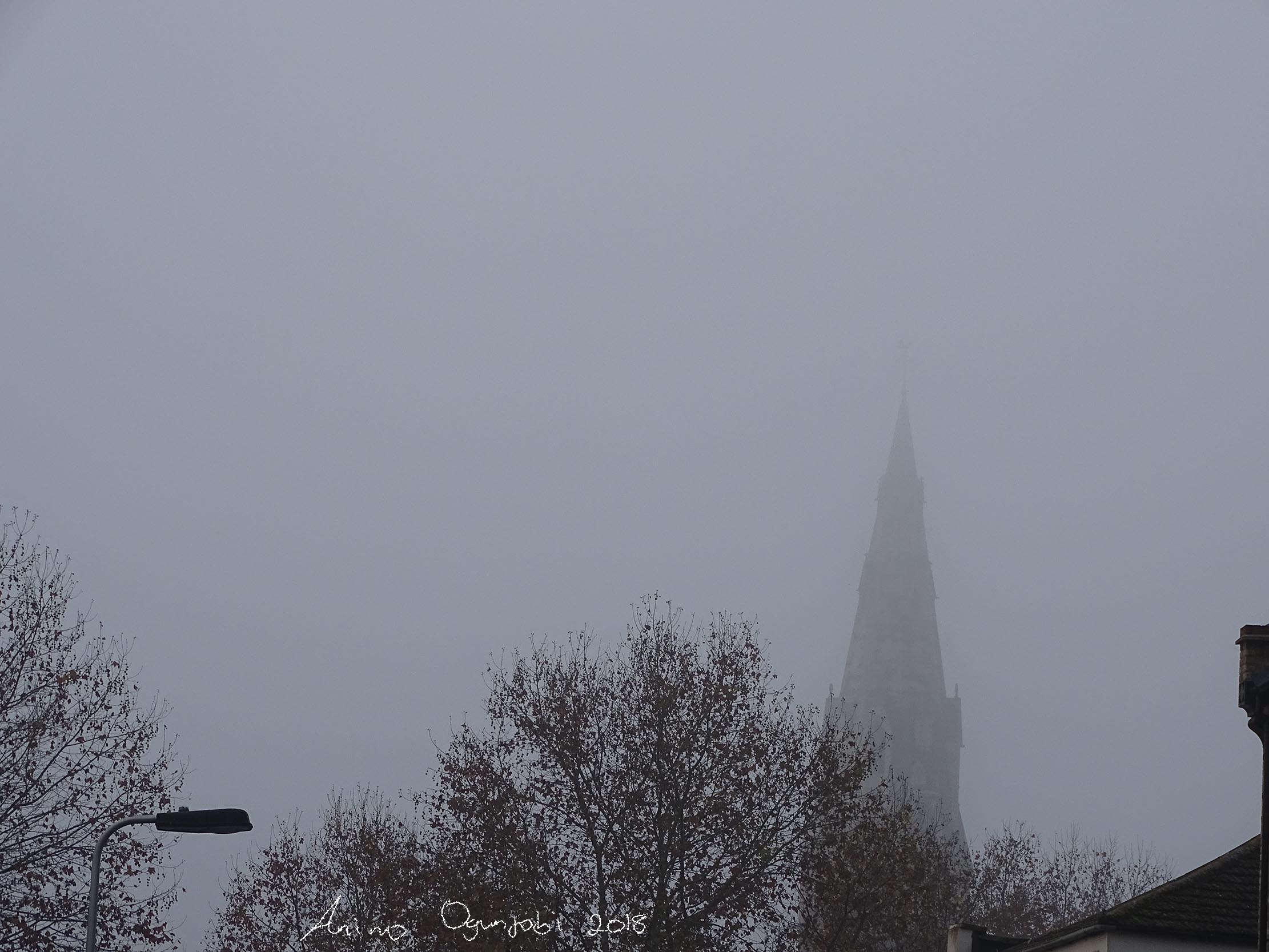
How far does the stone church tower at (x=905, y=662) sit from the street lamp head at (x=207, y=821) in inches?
4372

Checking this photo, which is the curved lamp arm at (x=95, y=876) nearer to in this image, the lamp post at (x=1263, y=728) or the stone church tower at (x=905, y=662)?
the lamp post at (x=1263, y=728)

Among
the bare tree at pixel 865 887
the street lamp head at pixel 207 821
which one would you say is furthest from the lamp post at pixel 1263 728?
the bare tree at pixel 865 887

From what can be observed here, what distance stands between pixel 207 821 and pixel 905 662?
124715mm

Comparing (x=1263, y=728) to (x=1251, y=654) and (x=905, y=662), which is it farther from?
(x=905, y=662)

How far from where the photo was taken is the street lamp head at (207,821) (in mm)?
23438

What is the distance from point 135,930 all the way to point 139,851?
1.51 m

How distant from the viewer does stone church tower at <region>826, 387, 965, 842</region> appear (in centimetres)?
13912

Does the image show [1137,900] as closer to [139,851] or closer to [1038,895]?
[139,851]

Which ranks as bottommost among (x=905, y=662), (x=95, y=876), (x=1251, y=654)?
(x=95, y=876)

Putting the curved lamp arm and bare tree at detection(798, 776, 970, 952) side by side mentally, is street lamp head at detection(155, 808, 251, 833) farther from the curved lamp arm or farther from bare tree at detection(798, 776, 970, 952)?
bare tree at detection(798, 776, 970, 952)

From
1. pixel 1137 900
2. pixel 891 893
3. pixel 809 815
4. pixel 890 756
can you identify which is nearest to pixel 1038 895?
pixel 891 893

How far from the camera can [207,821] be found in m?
23.4

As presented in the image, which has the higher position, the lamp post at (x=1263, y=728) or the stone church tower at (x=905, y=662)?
the stone church tower at (x=905, y=662)

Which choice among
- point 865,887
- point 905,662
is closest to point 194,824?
point 865,887
